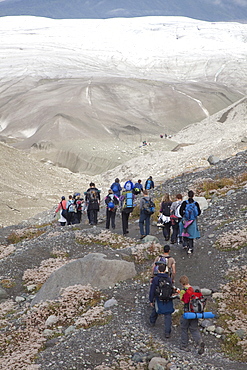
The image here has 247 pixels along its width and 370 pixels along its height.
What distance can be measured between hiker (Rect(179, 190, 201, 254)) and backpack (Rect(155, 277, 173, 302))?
421 centimetres

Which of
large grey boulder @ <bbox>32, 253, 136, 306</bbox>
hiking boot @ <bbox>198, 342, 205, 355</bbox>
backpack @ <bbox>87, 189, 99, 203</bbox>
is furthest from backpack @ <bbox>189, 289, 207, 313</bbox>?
backpack @ <bbox>87, 189, 99, 203</bbox>

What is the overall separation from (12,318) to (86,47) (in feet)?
578

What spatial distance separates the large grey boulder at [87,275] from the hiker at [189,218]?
2128mm

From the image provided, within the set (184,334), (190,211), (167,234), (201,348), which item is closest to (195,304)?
(184,334)

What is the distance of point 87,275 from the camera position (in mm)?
12930

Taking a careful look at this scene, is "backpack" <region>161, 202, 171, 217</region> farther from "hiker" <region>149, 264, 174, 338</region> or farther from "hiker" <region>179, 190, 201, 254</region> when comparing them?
"hiker" <region>149, 264, 174, 338</region>

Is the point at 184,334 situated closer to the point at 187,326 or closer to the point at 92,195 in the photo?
the point at 187,326

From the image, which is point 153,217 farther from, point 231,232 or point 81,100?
A: point 81,100

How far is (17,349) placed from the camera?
33.6 feet

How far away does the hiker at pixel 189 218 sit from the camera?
13.7 m

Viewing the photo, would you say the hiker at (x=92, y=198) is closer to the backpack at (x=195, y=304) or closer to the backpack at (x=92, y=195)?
the backpack at (x=92, y=195)

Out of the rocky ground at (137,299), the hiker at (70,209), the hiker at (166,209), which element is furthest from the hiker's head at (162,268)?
the hiker at (70,209)

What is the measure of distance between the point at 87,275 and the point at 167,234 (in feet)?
14.3

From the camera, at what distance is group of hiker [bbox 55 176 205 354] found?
31.1ft
